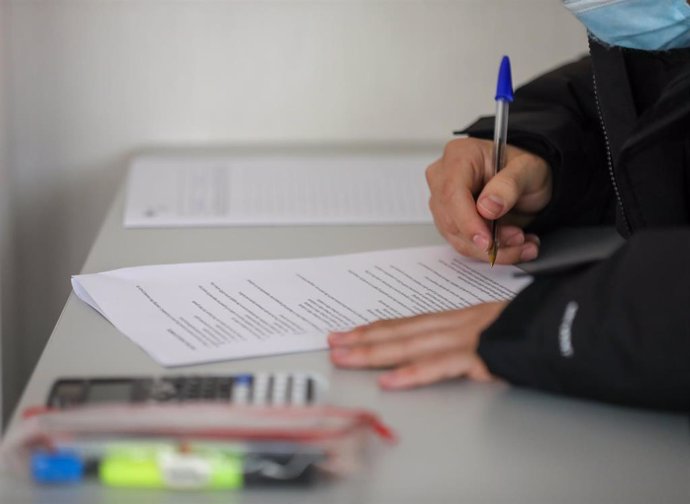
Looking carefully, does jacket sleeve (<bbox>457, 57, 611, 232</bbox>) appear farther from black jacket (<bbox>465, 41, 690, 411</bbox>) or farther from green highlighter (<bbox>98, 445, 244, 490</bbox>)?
green highlighter (<bbox>98, 445, 244, 490</bbox>)

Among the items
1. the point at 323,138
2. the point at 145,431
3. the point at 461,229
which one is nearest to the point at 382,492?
the point at 145,431

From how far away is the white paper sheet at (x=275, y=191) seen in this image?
4.53 ft

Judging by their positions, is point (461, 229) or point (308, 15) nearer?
point (461, 229)

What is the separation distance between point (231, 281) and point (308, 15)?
73 centimetres

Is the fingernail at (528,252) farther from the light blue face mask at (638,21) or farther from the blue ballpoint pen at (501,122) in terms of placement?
the light blue face mask at (638,21)

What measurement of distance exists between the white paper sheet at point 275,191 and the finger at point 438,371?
19.9 inches

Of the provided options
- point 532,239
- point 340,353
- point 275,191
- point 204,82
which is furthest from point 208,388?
point 204,82

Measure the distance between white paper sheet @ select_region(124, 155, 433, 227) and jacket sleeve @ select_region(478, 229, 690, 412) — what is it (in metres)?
0.54

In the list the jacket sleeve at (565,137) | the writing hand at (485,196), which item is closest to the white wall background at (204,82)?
→ the jacket sleeve at (565,137)

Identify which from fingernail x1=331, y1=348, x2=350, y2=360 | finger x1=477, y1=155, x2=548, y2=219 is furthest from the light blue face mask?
fingernail x1=331, y1=348, x2=350, y2=360

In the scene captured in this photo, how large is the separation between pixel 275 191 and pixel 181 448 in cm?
83

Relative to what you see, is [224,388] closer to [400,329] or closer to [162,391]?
[162,391]

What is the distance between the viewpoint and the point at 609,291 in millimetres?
820

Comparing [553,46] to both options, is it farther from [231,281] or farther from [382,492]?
[382,492]
